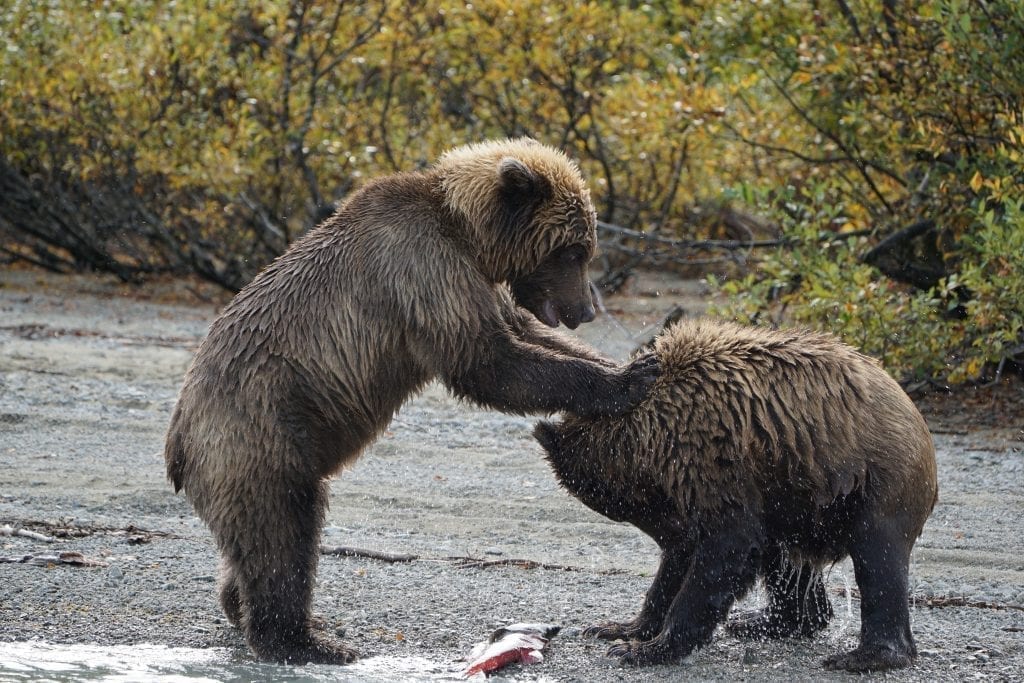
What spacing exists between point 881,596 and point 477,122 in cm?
1102

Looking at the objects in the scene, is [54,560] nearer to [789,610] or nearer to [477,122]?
[789,610]

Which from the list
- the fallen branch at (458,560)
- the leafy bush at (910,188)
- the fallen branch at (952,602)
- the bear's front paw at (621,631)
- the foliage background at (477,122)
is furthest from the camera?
the foliage background at (477,122)

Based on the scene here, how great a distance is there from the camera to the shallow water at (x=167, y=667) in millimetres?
5457

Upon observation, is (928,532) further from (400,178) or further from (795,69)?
(795,69)

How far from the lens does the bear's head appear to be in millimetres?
5840

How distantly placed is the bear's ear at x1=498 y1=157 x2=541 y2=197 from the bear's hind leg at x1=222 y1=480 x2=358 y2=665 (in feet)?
4.93

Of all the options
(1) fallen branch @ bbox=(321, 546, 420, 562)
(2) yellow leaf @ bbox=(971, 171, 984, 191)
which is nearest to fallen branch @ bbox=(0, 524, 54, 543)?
(1) fallen branch @ bbox=(321, 546, 420, 562)

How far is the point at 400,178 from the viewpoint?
608 cm

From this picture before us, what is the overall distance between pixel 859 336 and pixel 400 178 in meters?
5.07

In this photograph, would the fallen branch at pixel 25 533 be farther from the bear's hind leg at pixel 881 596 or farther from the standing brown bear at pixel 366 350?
the bear's hind leg at pixel 881 596

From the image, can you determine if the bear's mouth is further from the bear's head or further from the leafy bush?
the leafy bush

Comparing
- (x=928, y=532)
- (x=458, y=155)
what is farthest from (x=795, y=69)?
(x=458, y=155)

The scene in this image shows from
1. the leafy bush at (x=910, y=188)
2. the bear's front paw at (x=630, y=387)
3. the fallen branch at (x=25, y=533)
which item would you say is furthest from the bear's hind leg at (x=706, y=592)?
the leafy bush at (x=910, y=188)

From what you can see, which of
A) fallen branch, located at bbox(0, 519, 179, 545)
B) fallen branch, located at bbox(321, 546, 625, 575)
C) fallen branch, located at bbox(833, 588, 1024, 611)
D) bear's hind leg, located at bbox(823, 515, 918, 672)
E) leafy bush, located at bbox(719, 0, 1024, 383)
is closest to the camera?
bear's hind leg, located at bbox(823, 515, 918, 672)
